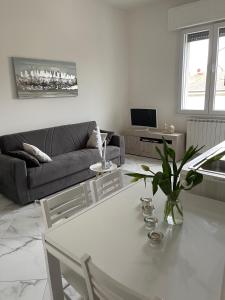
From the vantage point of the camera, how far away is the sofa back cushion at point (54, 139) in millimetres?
3344

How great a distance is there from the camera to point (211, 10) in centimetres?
384

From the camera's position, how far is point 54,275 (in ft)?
4.28

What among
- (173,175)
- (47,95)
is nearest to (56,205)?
(173,175)

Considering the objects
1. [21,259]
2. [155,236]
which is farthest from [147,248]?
[21,259]

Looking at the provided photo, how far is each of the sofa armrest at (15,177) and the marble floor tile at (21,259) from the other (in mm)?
661

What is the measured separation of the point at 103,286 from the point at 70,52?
13.2 ft

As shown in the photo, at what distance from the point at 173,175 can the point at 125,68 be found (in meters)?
4.51

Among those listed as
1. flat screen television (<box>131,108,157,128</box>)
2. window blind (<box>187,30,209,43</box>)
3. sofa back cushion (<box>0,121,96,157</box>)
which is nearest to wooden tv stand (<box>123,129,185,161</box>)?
flat screen television (<box>131,108,157,128</box>)

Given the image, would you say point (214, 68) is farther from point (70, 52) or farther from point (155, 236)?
point (155, 236)

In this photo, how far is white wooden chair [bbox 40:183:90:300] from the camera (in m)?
1.29

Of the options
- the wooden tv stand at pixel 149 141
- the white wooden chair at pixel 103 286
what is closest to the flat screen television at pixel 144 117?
the wooden tv stand at pixel 149 141

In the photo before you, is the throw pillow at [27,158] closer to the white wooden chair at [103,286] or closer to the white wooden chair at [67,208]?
the white wooden chair at [67,208]

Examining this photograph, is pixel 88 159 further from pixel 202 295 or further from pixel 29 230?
pixel 202 295

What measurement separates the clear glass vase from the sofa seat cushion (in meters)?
2.06
